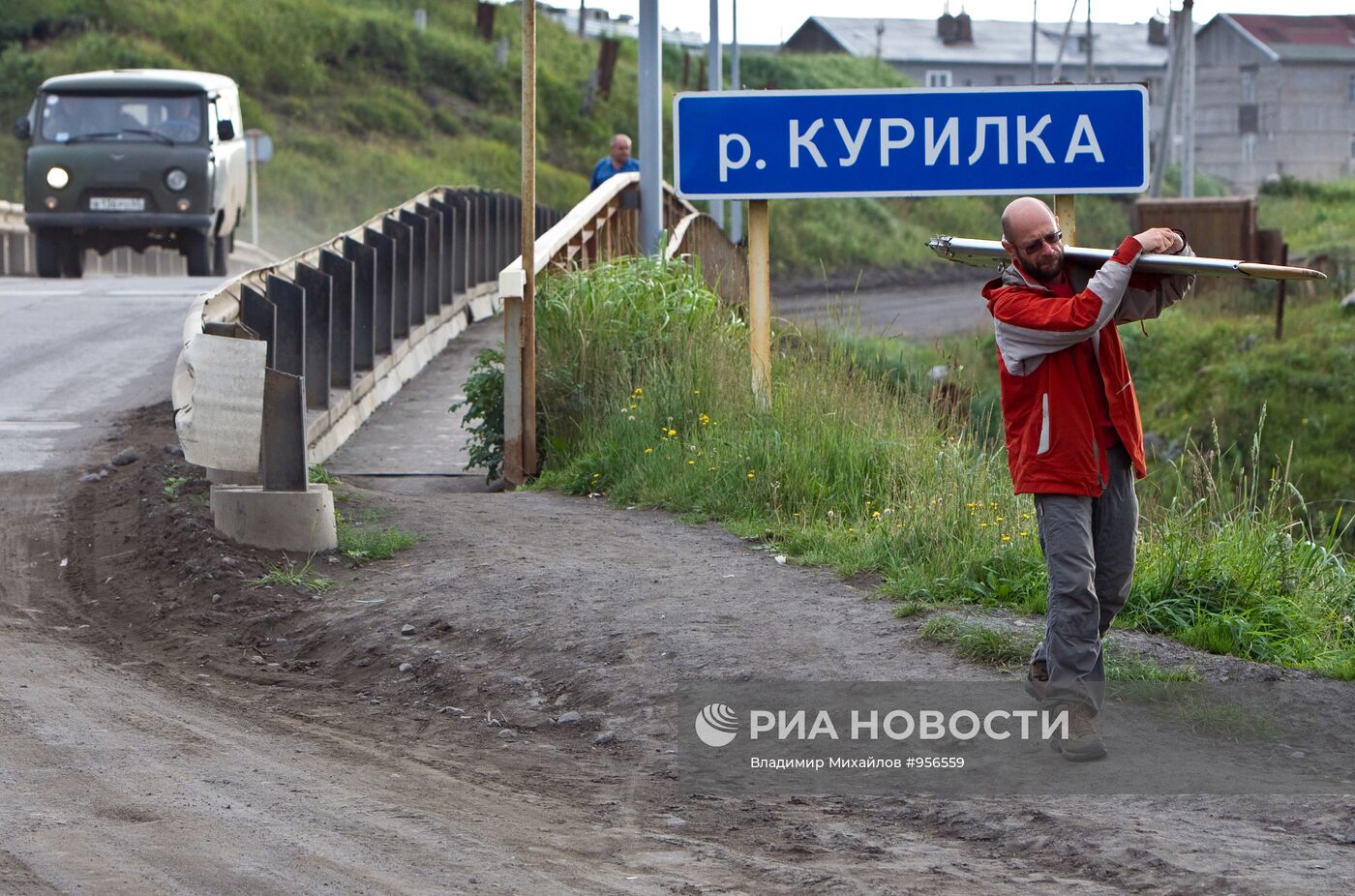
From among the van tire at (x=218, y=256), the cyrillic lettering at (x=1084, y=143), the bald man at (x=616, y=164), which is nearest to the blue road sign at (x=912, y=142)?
the cyrillic lettering at (x=1084, y=143)

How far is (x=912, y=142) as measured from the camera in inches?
389

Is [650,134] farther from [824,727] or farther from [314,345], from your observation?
[824,727]

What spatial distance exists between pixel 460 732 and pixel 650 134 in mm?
10718

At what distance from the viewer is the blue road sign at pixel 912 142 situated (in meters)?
9.46

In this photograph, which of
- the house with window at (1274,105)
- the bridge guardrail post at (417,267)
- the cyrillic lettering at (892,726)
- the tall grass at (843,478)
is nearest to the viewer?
the cyrillic lettering at (892,726)

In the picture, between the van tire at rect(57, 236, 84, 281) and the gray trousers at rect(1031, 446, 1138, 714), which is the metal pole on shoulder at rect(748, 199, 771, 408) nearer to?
the gray trousers at rect(1031, 446, 1138, 714)

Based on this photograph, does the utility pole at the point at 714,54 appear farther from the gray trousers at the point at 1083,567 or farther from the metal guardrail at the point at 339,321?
the gray trousers at the point at 1083,567

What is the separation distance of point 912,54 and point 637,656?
310ft

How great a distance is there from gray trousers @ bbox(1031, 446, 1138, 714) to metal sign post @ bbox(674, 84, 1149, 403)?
13.2 feet

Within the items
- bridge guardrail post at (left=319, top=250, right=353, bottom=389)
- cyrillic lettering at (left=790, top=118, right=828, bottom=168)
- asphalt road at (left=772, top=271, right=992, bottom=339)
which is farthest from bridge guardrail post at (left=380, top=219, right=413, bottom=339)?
asphalt road at (left=772, top=271, right=992, bottom=339)

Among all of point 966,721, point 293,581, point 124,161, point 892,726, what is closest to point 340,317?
point 293,581

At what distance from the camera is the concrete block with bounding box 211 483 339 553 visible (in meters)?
8.06

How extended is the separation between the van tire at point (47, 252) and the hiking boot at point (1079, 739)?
18.5 meters

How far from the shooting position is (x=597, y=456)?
10445 millimetres
